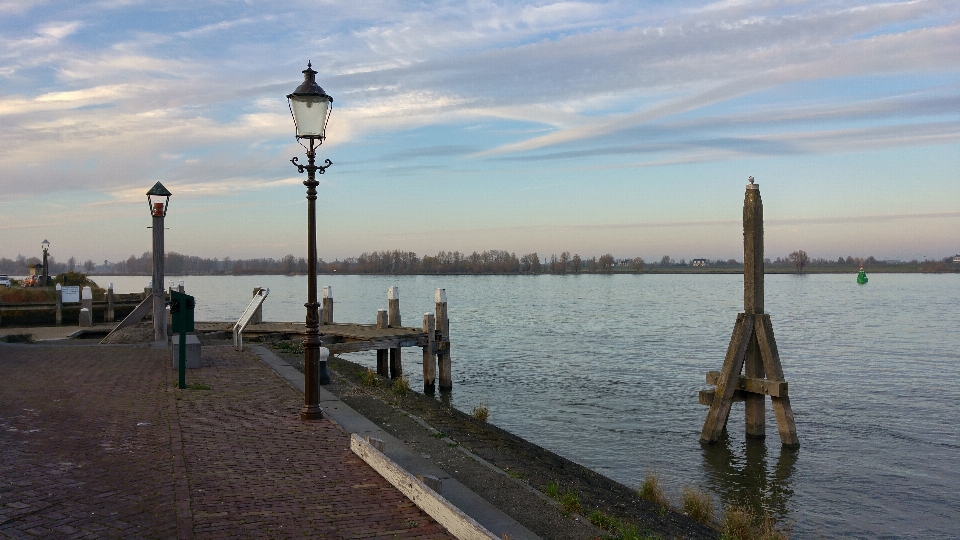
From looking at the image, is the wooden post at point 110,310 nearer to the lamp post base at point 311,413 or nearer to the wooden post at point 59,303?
the wooden post at point 59,303

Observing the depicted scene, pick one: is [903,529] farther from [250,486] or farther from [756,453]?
[250,486]

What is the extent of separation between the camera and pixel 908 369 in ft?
82.0

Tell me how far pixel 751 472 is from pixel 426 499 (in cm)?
859

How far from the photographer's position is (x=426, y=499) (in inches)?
225

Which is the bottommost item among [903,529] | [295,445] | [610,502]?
[903,529]

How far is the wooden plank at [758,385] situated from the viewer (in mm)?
12617

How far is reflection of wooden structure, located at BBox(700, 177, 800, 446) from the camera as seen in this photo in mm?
12789

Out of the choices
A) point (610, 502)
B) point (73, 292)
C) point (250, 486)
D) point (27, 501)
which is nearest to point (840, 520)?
point (610, 502)

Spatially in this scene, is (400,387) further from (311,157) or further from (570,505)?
(570,505)

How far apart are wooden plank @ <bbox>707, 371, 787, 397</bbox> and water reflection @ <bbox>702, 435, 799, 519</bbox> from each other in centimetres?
117

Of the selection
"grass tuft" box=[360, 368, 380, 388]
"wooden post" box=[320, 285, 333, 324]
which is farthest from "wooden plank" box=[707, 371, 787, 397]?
"wooden post" box=[320, 285, 333, 324]

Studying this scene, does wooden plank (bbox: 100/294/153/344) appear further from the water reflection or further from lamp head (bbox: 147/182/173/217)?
the water reflection

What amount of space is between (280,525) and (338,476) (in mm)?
1358

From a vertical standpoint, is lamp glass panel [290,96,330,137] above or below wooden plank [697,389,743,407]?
above
